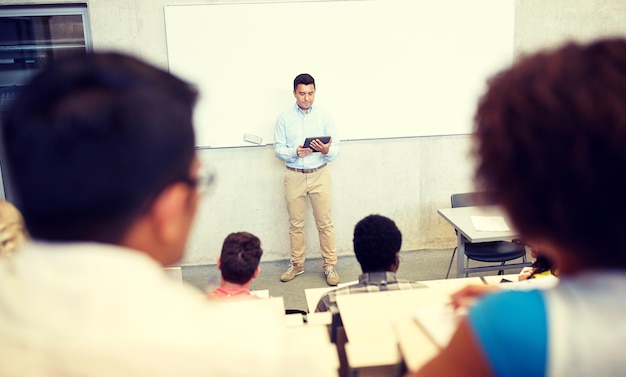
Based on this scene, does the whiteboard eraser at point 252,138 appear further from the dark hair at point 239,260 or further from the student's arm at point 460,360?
the student's arm at point 460,360

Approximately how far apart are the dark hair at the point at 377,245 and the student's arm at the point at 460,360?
1.54 meters

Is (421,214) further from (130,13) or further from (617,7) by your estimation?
(130,13)

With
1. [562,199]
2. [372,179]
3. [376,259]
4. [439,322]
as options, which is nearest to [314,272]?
[372,179]

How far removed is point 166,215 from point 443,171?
439 centimetres

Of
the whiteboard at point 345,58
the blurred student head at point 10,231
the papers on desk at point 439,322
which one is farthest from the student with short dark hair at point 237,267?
the whiteboard at point 345,58

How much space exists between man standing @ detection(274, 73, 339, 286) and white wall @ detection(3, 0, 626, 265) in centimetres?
25

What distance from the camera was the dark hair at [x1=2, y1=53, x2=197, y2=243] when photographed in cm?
54

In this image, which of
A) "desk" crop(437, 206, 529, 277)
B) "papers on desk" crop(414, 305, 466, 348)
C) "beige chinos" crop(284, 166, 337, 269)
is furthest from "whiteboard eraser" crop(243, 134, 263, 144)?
"papers on desk" crop(414, 305, 466, 348)

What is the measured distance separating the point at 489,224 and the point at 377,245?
1.61m

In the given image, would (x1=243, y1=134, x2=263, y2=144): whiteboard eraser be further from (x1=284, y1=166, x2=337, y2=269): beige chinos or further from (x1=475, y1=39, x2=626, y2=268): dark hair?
(x1=475, y1=39, x2=626, y2=268): dark hair

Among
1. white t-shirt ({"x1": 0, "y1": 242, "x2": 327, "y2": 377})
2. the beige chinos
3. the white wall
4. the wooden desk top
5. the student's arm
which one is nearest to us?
white t-shirt ({"x1": 0, "y1": 242, "x2": 327, "y2": 377})

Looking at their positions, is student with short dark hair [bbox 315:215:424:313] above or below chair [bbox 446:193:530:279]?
above

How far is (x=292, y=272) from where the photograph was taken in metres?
4.42

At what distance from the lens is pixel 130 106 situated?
555mm
